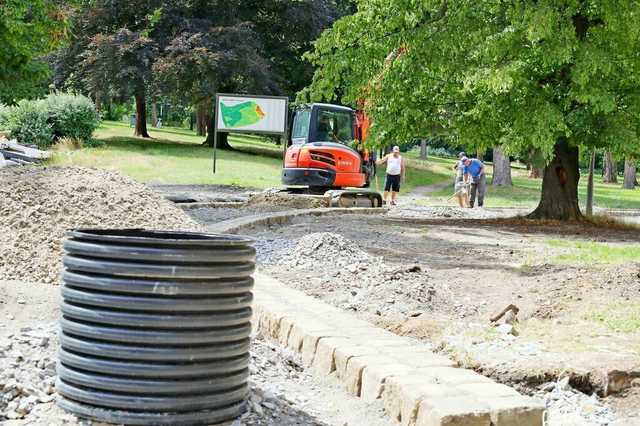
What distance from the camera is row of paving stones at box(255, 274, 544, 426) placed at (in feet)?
13.7

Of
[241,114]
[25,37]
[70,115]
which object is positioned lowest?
[70,115]

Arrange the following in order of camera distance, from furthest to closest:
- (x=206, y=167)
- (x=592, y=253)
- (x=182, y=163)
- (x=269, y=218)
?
(x=182, y=163), (x=206, y=167), (x=269, y=218), (x=592, y=253)

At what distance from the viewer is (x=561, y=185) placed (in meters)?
19.8

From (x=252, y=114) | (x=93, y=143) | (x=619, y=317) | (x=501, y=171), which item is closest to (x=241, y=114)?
(x=252, y=114)

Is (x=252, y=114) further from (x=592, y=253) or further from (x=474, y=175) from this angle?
(x=592, y=253)

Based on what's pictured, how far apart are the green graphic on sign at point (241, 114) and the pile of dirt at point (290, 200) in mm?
9593

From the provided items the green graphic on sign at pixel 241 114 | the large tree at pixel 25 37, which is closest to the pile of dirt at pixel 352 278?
the large tree at pixel 25 37

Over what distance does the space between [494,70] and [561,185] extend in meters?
5.01

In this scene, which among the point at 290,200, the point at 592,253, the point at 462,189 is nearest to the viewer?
the point at 592,253

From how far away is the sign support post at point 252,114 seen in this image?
1186 inches

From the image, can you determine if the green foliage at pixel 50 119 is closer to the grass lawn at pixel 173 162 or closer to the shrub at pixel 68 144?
the shrub at pixel 68 144

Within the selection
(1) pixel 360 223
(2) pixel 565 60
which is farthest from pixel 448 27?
(1) pixel 360 223

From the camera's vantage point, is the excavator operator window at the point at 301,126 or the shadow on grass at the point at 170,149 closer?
the excavator operator window at the point at 301,126

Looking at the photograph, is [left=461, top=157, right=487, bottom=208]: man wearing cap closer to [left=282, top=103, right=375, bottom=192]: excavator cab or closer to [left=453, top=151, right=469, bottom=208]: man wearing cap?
[left=453, top=151, right=469, bottom=208]: man wearing cap
